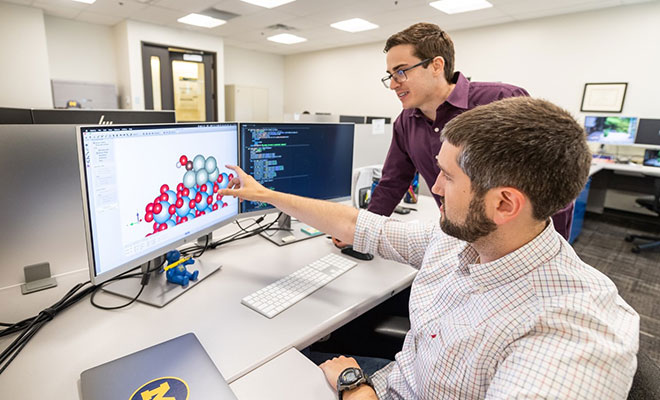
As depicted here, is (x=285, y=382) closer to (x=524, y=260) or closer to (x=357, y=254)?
(x=524, y=260)

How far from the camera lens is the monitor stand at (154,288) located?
966 mm

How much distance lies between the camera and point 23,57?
4863 millimetres

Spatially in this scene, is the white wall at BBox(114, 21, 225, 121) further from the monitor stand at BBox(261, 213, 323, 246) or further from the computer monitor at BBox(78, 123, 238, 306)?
the computer monitor at BBox(78, 123, 238, 306)

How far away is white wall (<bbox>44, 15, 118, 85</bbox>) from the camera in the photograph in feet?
17.9

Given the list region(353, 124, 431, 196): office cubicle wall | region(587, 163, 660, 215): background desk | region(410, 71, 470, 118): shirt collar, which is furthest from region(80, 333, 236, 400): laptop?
region(587, 163, 660, 215): background desk

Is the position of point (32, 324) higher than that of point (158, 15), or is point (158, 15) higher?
point (158, 15)

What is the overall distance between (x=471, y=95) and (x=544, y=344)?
3.99 feet

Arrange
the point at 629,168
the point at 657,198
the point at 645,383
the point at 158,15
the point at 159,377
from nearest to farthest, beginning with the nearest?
the point at 645,383 < the point at 159,377 < the point at 657,198 < the point at 629,168 < the point at 158,15

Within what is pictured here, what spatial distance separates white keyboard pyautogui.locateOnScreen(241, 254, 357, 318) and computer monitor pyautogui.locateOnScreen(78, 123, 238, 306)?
23cm

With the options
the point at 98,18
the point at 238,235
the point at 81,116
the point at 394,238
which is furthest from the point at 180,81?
the point at 394,238

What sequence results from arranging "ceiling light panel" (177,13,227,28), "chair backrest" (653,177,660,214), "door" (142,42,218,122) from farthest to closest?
"door" (142,42,218,122), "ceiling light panel" (177,13,227,28), "chair backrest" (653,177,660,214)

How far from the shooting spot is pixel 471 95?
1525 mm

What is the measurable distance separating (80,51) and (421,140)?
640cm

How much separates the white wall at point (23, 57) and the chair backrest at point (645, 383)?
6711mm
